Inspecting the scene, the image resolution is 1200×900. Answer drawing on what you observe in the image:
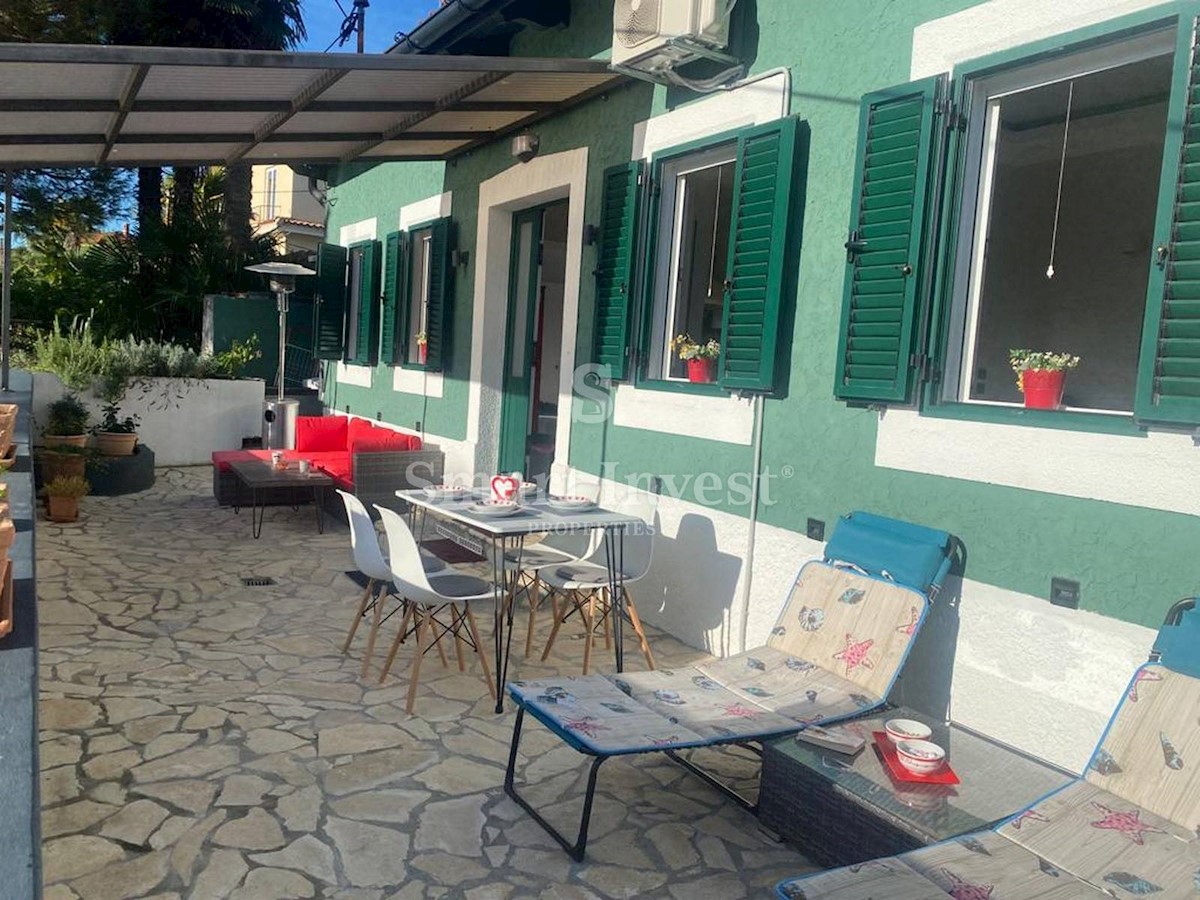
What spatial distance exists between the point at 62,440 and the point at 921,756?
8.06 metres

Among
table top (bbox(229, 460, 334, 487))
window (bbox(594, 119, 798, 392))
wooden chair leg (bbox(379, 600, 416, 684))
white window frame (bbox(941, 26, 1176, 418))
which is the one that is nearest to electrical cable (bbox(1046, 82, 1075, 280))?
white window frame (bbox(941, 26, 1176, 418))

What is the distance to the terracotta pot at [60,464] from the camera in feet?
26.3

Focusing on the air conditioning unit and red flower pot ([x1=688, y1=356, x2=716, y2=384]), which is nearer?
the air conditioning unit

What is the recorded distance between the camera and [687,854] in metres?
3.02

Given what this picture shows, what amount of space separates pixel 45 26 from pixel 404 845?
1731 cm

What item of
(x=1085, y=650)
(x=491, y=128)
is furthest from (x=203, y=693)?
(x=491, y=128)

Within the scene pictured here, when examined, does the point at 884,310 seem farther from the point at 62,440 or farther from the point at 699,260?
the point at 62,440

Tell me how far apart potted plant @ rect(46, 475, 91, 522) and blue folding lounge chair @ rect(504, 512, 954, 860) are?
5.59 metres

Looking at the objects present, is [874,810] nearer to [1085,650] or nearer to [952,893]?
[952,893]

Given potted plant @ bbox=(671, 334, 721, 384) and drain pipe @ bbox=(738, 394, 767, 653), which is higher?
potted plant @ bbox=(671, 334, 721, 384)

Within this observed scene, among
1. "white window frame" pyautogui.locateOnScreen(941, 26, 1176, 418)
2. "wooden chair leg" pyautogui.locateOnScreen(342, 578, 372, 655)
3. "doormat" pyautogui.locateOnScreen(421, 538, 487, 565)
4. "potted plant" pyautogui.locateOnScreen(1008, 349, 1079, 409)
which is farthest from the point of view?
"doormat" pyautogui.locateOnScreen(421, 538, 487, 565)

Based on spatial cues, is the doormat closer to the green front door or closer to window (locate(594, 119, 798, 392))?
the green front door

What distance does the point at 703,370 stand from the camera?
5.42 meters

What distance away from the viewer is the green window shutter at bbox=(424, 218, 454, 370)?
8.42m
